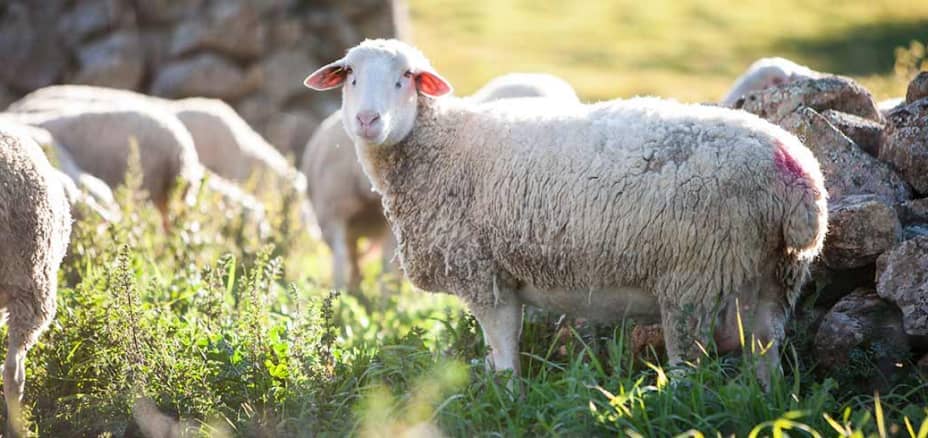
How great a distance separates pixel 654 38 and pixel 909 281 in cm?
2622

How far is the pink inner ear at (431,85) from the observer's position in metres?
5.43

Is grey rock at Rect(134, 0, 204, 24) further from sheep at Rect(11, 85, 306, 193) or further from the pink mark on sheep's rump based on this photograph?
the pink mark on sheep's rump

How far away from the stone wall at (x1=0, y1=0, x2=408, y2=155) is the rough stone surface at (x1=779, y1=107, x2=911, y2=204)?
10.1 metres

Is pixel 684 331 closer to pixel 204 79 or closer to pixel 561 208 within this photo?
pixel 561 208

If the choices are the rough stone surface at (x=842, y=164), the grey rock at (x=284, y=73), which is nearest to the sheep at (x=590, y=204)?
the rough stone surface at (x=842, y=164)

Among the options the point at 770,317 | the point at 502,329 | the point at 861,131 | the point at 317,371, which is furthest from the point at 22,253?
the point at 861,131

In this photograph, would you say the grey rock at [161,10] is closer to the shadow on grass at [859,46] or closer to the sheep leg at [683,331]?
the sheep leg at [683,331]

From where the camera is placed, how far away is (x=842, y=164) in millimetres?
5504

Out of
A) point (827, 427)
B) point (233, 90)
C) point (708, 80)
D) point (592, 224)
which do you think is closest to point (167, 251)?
point (592, 224)

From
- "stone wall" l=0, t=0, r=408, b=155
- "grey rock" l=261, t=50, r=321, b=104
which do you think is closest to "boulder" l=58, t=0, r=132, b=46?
"stone wall" l=0, t=0, r=408, b=155

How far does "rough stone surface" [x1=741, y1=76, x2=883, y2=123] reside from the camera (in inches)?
230

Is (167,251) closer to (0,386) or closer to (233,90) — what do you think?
(0,386)

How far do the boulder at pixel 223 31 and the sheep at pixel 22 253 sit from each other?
1003 cm

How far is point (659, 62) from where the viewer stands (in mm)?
27578
